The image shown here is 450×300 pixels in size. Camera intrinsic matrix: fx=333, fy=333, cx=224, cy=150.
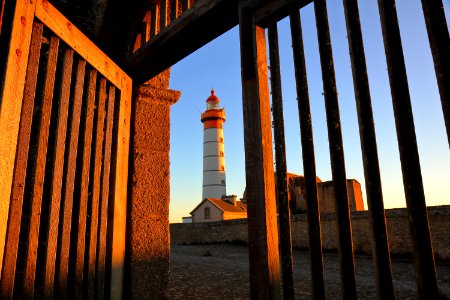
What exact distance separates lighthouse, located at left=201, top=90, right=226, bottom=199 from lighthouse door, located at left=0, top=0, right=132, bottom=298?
29651 millimetres

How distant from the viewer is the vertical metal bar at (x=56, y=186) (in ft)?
6.72

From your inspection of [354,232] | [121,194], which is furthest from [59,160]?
[354,232]

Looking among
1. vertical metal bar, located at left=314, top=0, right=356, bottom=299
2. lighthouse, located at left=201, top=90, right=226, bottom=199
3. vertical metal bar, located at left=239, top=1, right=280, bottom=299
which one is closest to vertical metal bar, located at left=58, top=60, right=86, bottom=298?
vertical metal bar, located at left=239, top=1, right=280, bottom=299

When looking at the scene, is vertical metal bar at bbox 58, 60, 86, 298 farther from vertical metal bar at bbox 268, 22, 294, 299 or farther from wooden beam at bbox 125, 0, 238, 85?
vertical metal bar at bbox 268, 22, 294, 299

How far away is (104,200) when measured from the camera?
2.59 metres

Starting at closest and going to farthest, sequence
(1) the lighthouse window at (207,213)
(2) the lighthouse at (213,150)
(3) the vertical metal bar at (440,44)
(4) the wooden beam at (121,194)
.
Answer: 1. (3) the vertical metal bar at (440,44)
2. (4) the wooden beam at (121,194)
3. (1) the lighthouse window at (207,213)
4. (2) the lighthouse at (213,150)

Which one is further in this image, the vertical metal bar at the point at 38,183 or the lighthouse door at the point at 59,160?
the vertical metal bar at the point at 38,183

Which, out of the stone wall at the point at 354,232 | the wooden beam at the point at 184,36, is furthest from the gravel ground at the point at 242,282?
the wooden beam at the point at 184,36

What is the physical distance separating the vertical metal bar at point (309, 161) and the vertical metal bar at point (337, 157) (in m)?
0.11

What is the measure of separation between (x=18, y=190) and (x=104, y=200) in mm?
798

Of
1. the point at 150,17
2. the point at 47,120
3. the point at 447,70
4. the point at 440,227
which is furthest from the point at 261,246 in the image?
the point at 440,227

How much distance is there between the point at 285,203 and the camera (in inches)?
69.1

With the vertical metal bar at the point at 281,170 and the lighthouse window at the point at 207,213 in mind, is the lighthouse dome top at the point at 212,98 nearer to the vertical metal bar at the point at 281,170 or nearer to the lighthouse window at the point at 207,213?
the lighthouse window at the point at 207,213

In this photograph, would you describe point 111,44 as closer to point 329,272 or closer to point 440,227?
point 329,272
